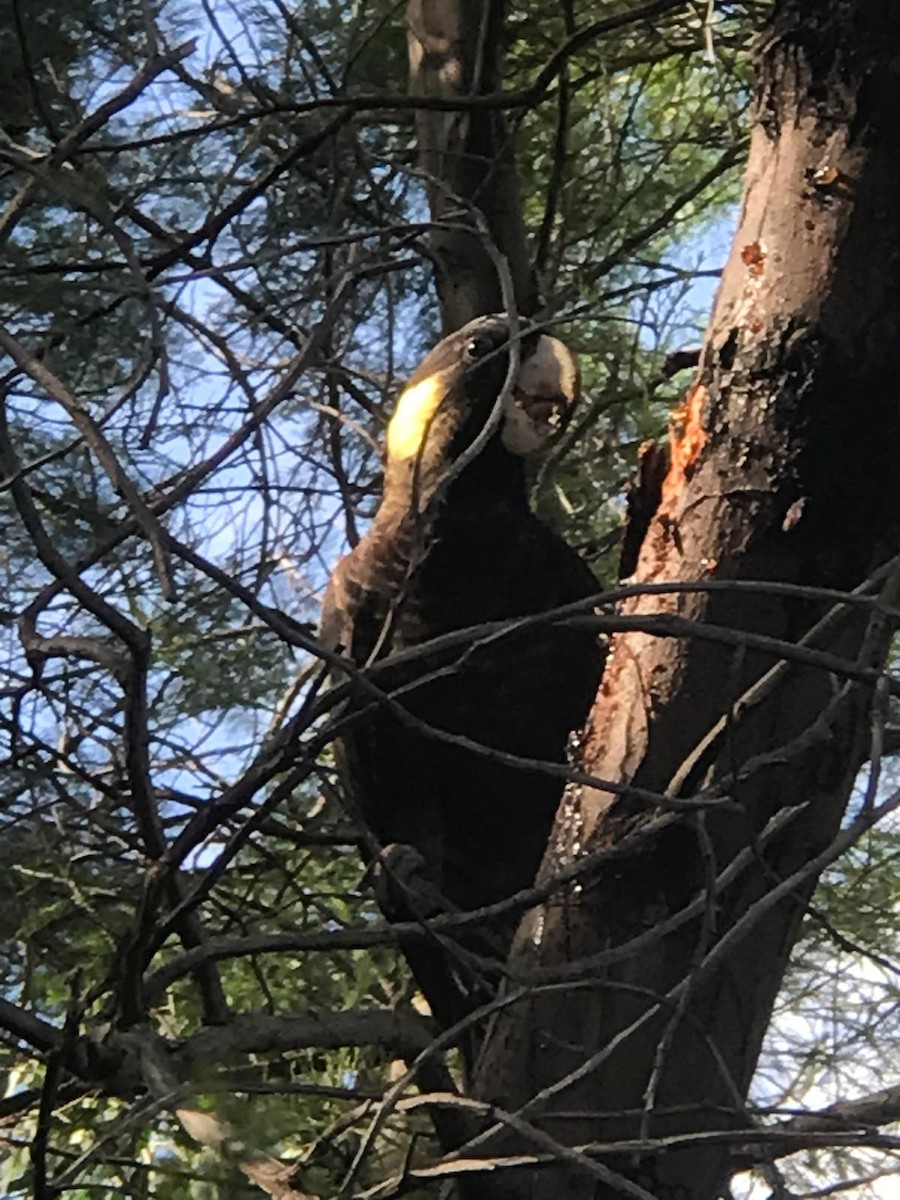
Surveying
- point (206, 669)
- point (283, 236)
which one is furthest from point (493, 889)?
point (283, 236)

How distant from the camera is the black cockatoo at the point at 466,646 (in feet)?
4.66

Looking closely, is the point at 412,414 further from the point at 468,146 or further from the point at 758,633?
the point at 758,633

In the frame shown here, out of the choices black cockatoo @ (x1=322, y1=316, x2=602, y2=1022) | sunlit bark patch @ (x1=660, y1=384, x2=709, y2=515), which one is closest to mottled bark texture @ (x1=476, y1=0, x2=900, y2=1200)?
sunlit bark patch @ (x1=660, y1=384, x2=709, y2=515)

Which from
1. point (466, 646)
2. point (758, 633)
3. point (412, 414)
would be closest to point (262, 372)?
point (412, 414)

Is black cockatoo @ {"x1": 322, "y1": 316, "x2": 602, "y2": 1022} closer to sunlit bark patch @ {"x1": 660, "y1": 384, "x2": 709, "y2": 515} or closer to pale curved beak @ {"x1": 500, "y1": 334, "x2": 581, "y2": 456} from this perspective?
pale curved beak @ {"x1": 500, "y1": 334, "x2": 581, "y2": 456}

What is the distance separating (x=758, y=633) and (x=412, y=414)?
67 cm

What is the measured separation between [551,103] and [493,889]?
0.93m

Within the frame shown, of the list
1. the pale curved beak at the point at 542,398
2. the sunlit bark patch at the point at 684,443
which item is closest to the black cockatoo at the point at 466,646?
the pale curved beak at the point at 542,398

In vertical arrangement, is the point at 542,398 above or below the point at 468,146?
below

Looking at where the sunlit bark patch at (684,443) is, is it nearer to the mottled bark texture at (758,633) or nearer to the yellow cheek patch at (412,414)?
the mottled bark texture at (758,633)

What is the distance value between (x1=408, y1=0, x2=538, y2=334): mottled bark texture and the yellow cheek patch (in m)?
0.10

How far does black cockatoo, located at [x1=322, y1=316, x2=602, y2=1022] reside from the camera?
56.0 inches

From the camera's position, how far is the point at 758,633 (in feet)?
3.37

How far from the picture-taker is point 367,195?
1.69 m
